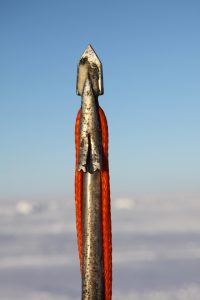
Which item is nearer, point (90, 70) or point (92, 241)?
point (92, 241)

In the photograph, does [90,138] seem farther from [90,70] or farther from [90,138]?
[90,70]

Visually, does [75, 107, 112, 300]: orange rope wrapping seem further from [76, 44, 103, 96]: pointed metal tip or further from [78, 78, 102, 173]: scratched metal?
[76, 44, 103, 96]: pointed metal tip

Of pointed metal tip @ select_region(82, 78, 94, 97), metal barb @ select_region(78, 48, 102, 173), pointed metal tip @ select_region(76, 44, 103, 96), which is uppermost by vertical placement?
pointed metal tip @ select_region(76, 44, 103, 96)

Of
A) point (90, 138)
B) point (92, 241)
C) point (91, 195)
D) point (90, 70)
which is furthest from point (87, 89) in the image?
point (92, 241)

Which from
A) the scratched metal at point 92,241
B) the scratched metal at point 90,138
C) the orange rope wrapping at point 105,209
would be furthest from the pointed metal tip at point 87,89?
the scratched metal at point 92,241

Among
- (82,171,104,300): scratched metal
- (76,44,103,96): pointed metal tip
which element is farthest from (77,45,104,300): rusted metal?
(76,44,103,96): pointed metal tip

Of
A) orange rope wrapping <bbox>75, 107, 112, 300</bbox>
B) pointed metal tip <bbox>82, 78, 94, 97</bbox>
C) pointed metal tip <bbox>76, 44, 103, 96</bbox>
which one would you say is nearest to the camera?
orange rope wrapping <bbox>75, 107, 112, 300</bbox>

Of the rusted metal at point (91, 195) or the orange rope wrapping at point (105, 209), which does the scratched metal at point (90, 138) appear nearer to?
the rusted metal at point (91, 195)
